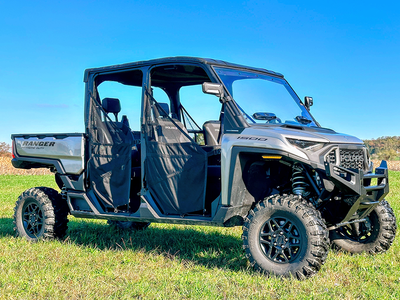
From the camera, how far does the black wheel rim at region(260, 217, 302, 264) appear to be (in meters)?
4.89

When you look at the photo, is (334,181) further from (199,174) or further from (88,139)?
(88,139)

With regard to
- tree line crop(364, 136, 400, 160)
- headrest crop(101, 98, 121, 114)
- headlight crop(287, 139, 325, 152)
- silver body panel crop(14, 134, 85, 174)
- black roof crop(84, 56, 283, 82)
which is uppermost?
black roof crop(84, 56, 283, 82)

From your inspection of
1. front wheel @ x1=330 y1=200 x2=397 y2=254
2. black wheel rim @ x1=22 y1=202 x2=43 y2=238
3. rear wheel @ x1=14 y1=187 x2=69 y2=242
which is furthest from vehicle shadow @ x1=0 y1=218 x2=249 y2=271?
front wheel @ x1=330 y1=200 x2=397 y2=254

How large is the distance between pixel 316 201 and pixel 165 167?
2.01 m

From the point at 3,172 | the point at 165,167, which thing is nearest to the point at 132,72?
the point at 165,167

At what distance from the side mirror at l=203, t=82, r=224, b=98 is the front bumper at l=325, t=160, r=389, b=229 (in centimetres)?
152

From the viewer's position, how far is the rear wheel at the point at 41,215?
7.29 meters

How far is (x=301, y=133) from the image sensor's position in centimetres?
504

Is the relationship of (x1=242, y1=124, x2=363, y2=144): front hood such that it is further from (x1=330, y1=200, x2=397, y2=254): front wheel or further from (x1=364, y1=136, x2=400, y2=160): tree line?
(x1=364, y1=136, x2=400, y2=160): tree line

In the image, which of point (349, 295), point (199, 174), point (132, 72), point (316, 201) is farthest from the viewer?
point (132, 72)

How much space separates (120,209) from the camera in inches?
270

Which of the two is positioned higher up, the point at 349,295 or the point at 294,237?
the point at 294,237

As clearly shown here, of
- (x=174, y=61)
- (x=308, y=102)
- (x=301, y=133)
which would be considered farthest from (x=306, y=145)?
(x=174, y=61)

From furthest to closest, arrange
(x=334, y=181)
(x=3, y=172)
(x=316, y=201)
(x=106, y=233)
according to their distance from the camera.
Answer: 1. (x=3, y=172)
2. (x=106, y=233)
3. (x=316, y=201)
4. (x=334, y=181)
